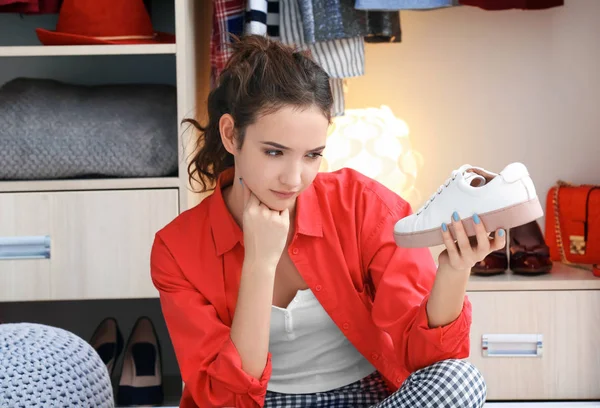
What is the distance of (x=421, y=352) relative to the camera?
1221 mm

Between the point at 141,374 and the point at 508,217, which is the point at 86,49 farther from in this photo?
the point at 508,217

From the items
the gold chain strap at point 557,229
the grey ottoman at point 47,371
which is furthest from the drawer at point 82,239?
the gold chain strap at point 557,229

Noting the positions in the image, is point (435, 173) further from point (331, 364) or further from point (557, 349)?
point (331, 364)

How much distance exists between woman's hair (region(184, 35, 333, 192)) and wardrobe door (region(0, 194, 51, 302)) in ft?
2.06

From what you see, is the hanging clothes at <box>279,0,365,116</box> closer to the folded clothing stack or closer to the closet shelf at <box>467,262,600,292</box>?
the folded clothing stack

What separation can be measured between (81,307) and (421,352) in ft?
4.33

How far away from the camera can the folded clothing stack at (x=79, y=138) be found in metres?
1.73

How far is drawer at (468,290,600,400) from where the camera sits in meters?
1.82

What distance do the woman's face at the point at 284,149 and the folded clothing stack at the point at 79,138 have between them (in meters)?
0.58

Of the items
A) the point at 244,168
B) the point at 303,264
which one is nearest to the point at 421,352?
the point at 303,264

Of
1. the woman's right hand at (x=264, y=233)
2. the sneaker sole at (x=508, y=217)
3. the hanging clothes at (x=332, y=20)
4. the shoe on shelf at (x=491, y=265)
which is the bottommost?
the shoe on shelf at (x=491, y=265)

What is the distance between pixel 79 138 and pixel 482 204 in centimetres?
100

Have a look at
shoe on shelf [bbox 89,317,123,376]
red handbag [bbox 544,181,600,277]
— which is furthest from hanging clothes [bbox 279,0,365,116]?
shoe on shelf [bbox 89,317,123,376]

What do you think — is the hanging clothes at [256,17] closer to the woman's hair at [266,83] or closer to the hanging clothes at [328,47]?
the hanging clothes at [328,47]
